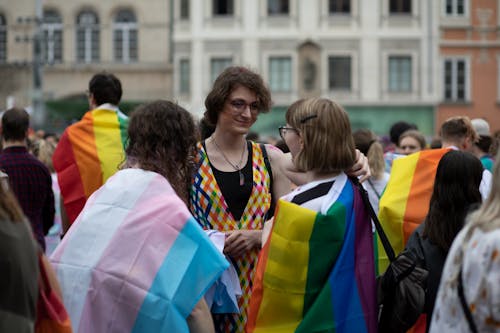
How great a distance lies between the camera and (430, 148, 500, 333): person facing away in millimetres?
3230

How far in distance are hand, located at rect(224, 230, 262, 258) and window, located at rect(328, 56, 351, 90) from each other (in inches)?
1516

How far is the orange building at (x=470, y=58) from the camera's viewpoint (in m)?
43.0

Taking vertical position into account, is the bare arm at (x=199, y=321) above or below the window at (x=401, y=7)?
below

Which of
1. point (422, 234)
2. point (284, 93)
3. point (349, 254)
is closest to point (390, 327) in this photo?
point (349, 254)

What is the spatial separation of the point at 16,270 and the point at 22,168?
493cm

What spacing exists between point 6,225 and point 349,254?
1.77 m

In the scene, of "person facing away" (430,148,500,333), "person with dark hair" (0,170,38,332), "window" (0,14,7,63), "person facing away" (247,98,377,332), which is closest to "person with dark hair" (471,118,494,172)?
"person facing away" (247,98,377,332)

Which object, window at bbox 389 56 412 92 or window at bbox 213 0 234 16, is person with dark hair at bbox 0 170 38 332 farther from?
window at bbox 213 0 234 16

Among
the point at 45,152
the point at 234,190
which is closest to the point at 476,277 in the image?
the point at 234,190

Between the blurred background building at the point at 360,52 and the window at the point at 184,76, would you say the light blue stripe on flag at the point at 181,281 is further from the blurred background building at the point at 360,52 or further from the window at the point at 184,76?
the window at the point at 184,76

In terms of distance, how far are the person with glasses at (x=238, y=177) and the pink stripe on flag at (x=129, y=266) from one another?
0.82 metres

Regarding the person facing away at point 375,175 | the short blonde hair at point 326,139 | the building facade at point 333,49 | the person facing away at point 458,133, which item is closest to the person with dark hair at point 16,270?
the short blonde hair at point 326,139

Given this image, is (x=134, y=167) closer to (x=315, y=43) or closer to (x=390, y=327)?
(x=390, y=327)

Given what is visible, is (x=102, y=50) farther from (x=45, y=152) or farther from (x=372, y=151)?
(x=372, y=151)
